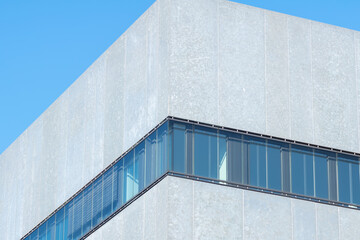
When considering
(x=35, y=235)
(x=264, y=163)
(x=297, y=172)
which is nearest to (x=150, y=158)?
(x=264, y=163)

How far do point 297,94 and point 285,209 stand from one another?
5382mm

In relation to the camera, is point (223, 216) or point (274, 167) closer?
point (223, 216)

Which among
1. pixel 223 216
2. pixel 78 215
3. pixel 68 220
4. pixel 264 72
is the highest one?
pixel 264 72

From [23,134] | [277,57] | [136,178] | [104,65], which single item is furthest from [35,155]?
[277,57]

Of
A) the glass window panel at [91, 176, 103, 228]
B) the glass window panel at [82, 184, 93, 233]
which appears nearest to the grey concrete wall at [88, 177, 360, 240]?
the glass window panel at [91, 176, 103, 228]

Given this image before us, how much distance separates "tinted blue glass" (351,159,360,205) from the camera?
158 feet

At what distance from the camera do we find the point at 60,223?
54.3 m

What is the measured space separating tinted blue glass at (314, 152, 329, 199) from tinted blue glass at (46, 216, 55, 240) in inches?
579

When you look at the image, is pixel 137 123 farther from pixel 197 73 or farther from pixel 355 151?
pixel 355 151

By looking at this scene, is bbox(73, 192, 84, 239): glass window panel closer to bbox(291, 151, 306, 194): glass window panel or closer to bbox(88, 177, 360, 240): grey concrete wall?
bbox(88, 177, 360, 240): grey concrete wall

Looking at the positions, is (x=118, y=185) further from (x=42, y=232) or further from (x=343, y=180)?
(x=343, y=180)

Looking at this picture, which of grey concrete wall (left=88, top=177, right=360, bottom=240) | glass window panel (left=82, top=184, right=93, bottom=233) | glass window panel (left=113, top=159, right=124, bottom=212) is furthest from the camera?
glass window panel (left=82, top=184, right=93, bottom=233)

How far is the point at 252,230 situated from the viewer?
44750 mm

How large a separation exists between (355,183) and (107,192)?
438 inches
